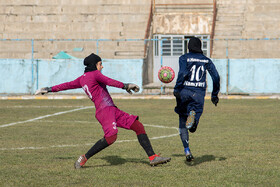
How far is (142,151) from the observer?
10.9m

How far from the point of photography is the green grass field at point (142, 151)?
8094 mm

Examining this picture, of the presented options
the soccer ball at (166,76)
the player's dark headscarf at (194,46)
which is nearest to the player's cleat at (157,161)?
the player's dark headscarf at (194,46)

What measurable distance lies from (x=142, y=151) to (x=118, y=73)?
17753mm

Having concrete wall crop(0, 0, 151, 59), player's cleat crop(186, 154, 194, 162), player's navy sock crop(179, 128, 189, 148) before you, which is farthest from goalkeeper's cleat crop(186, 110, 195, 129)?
concrete wall crop(0, 0, 151, 59)

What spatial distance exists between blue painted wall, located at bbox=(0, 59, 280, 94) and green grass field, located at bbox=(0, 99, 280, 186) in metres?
8.45

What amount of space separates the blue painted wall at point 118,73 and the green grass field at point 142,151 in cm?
845

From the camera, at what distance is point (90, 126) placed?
15.8 metres

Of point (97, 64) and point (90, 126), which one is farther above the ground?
Result: point (97, 64)

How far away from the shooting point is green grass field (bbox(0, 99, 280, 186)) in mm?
8094

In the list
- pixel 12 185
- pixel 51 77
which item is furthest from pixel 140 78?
pixel 12 185

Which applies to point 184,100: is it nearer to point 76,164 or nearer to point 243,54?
point 76,164

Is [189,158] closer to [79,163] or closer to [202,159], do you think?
[202,159]

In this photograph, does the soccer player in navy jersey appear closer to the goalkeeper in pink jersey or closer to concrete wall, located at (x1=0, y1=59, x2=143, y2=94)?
the goalkeeper in pink jersey

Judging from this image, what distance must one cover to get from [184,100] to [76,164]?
2.12 m
